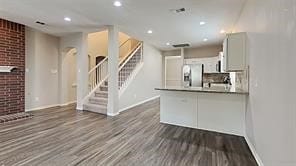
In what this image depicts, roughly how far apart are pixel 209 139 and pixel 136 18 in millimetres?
3527

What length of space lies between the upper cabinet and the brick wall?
6.04 meters

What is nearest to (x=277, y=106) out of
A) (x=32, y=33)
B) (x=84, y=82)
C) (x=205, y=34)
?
(x=205, y=34)

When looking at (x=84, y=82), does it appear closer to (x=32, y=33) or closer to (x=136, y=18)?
(x=32, y=33)

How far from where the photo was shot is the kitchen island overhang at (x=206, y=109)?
3.95m

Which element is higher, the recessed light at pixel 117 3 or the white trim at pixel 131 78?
the recessed light at pixel 117 3

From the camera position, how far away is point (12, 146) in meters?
3.28

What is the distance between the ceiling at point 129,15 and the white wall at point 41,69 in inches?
22.8

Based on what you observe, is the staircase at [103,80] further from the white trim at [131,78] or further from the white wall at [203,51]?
the white wall at [203,51]

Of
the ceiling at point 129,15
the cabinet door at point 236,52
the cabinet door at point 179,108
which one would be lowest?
the cabinet door at point 179,108

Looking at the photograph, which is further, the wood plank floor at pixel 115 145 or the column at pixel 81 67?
the column at pixel 81 67

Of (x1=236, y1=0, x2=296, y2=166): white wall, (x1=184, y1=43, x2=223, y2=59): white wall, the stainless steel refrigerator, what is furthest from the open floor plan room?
(x1=184, y1=43, x2=223, y2=59): white wall

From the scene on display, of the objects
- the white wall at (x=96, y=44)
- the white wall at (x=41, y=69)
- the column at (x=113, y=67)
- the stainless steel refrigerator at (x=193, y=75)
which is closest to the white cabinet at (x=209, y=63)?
the stainless steel refrigerator at (x=193, y=75)

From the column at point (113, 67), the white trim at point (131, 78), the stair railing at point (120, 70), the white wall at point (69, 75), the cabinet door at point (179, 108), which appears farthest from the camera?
the white wall at point (69, 75)

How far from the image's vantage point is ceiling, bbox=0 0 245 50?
13.2 feet
